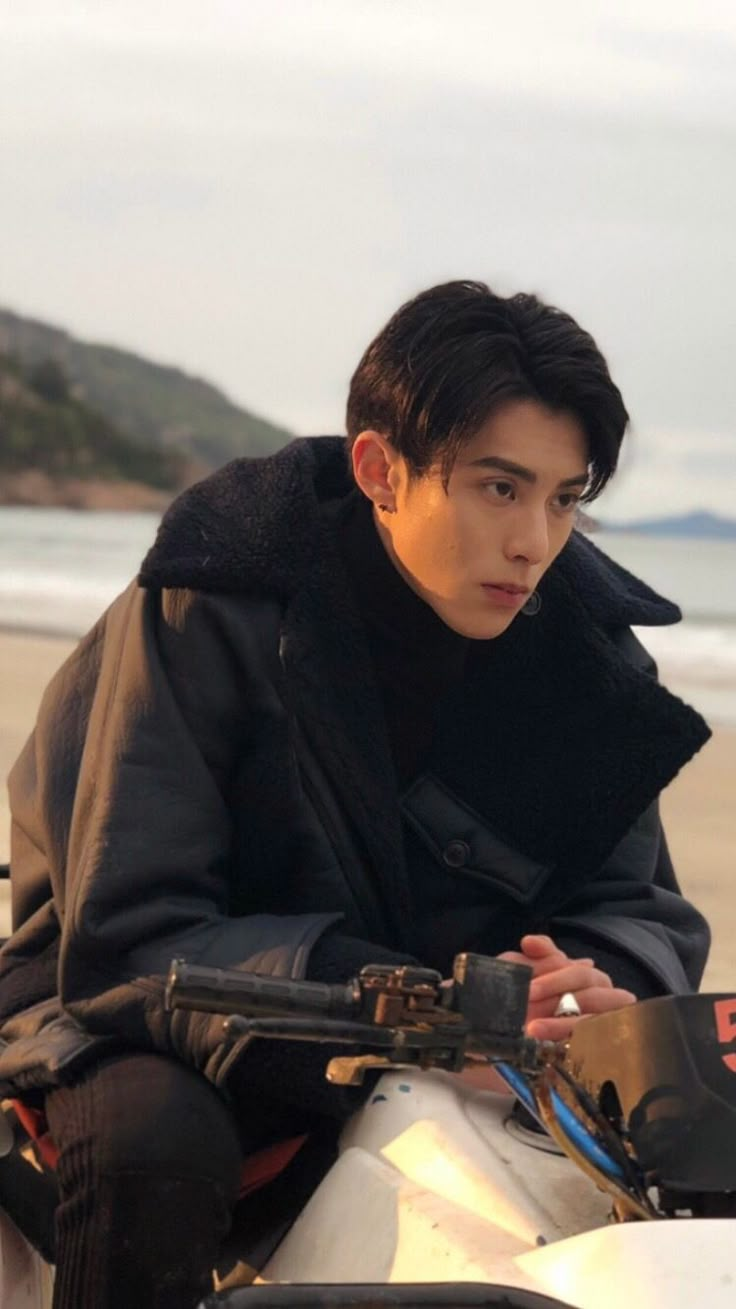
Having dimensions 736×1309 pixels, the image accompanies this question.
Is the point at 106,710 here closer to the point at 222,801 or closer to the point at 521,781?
the point at 222,801

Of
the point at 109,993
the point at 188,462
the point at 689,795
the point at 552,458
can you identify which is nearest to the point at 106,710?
the point at 109,993

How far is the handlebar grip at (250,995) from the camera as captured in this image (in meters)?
1.91

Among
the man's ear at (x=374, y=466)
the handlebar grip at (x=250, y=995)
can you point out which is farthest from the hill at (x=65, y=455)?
the handlebar grip at (x=250, y=995)

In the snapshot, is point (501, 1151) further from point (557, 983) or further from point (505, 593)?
point (505, 593)

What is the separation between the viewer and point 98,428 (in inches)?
2226

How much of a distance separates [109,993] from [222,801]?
0.88ft

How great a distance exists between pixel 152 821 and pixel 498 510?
1.70 feet

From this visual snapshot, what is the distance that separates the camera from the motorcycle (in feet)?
6.38

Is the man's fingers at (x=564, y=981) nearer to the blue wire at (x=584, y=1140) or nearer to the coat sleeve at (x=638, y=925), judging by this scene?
the coat sleeve at (x=638, y=925)

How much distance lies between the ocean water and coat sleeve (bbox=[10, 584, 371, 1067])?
294 cm

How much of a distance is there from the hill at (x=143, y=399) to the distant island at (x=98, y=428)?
0.03 m

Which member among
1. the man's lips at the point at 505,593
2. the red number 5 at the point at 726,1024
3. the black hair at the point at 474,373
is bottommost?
the red number 5 at the point at 726,1024

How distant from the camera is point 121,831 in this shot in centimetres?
261

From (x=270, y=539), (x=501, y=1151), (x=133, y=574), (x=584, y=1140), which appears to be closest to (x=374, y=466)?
(x=270, y=539)
